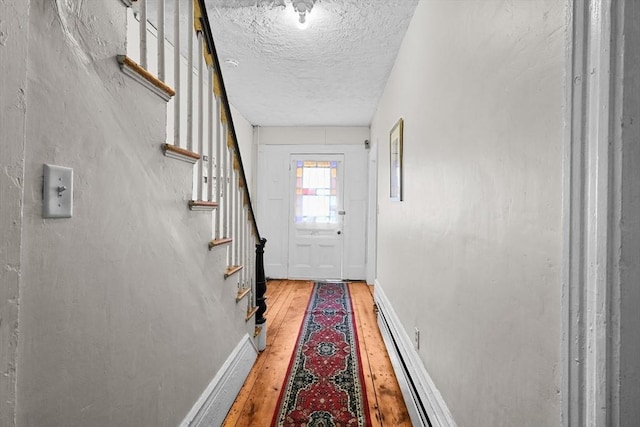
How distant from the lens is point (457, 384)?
4.27 ft

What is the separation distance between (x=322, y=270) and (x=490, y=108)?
4.50 meters

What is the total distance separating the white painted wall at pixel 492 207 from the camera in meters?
0.78

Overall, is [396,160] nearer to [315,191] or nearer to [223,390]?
[223,390]

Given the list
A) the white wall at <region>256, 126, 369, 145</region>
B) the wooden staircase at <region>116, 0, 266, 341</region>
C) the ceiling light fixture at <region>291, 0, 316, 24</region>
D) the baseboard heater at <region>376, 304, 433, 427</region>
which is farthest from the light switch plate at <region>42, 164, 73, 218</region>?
the white wall at <region>256, 126, 369, 145</region>

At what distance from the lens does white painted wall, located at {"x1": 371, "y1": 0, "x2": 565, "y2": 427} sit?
78 cm

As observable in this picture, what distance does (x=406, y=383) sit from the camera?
202 cm

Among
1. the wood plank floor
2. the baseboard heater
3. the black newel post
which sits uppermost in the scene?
the black newel post

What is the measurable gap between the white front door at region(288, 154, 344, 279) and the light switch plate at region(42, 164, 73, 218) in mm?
4566

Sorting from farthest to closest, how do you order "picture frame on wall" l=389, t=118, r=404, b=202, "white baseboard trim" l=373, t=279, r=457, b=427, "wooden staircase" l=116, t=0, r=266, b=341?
"picture frame on wall" l=389, t=118, r=404, b=202 → "white baseboard trim" l=373, t=279, r=457, b=427 → "wooden staircase" l=116, t=0, r=266, b=341

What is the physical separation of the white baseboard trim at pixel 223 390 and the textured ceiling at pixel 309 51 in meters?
2.13

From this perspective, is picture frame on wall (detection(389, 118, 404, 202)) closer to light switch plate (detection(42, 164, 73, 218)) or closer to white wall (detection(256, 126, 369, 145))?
light switch plate (detection(42, 164, 73, 218))

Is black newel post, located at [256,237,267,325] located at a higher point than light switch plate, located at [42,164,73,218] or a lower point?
lower

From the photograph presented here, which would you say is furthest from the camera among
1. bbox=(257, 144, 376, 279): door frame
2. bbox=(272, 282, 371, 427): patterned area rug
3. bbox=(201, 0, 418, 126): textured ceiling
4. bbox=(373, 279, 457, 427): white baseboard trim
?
bbox=(257, 144, 376, 279): door frame

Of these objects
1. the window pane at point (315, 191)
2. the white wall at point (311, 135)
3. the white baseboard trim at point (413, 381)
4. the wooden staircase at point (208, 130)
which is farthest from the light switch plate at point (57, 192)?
the white wall at point (311, 135)
